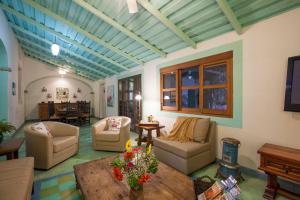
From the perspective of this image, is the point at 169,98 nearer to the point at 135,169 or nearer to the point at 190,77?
the point at 190,77

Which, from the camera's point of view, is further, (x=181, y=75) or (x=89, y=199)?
(x=181, y=75)

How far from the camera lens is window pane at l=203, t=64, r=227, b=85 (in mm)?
3104

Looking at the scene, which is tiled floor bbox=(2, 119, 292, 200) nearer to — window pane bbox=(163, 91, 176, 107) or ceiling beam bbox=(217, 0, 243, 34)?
window pane bbox=(163, 91, 176, 107)

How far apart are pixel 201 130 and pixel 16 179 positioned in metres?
2.67

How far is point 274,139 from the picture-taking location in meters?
2.39

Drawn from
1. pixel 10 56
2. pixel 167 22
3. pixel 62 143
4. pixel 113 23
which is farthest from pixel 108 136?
pixel 10 56

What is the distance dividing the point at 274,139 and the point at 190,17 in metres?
2.35

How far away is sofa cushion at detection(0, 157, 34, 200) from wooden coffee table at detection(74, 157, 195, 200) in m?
0.48

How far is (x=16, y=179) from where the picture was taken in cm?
164

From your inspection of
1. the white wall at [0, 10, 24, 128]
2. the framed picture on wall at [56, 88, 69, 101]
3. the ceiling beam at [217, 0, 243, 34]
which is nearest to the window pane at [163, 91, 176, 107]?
the ceiling beam at [217, 0, 243, 34]

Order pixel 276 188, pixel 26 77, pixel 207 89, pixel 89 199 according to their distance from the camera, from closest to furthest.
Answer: pixel 89 199
pixel 276 188
pixel 207 89
pixel 26 77

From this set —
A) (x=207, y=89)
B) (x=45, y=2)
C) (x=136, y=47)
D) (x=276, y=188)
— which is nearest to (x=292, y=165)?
(x=276, y=188)

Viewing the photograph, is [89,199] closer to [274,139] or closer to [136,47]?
[274,139]

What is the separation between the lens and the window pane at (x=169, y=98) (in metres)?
4.19
